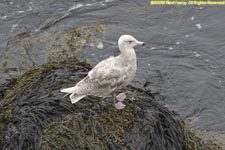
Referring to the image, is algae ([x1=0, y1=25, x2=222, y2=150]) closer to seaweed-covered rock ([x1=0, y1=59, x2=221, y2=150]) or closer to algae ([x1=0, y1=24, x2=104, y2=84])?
seaweed-covered rock ([x1=0, y1=59, x2=221, y2=150])

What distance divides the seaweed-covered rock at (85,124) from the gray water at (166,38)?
141 cm

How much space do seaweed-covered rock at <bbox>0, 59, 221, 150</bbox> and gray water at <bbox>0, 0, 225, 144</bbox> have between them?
1413mm

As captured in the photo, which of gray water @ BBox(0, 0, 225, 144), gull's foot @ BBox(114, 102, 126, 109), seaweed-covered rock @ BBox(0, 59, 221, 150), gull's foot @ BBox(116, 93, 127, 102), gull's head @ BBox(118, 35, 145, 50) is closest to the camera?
seaweed-covered rock @ BBox(0, 59, 221, 150)

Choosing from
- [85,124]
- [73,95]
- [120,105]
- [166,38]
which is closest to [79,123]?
[85,124]

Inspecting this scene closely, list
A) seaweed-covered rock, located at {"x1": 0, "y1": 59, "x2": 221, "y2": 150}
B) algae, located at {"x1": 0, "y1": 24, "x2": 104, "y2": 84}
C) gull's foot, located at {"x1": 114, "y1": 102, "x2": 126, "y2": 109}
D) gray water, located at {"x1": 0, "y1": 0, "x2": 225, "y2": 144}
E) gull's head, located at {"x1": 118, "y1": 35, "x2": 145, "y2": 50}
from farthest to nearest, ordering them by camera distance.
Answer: algae, located at {"x1": 0, "y1": 24, "x2": 104, "y2": 84} → gray water, located at {"x1": 0, "y1": 0, "x2": 225, "y2": 144} → gull's foot, located at {"x1": 114, "y1": 102, "x2": 126, "y2": 109} → gull's head, located at {"x1": 118, "y1": 35, "x2": 145, "y2": 50} → seaweed-covered rock, located at {"x1": 0, "y1": 59, "x2": 221, "y2": 150}

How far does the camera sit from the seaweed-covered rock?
6.83 metres

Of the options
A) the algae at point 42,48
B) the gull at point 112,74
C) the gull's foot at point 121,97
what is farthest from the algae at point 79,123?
the algae at point 42,48

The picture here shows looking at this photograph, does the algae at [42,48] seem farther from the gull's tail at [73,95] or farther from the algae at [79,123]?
the gull's tail at [73,95]

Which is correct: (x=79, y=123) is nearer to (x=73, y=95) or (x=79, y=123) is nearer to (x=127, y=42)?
(x=73, y=95)

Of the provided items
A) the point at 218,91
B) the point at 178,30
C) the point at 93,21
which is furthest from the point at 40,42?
the point at 218,91

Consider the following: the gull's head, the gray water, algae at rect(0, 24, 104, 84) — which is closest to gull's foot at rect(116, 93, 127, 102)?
the gull's head

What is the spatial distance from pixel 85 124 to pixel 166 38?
3.99 meters

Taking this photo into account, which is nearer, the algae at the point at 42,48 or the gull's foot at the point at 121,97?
the gull's foot at the point at 121,97

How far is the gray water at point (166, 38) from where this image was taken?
903cm
